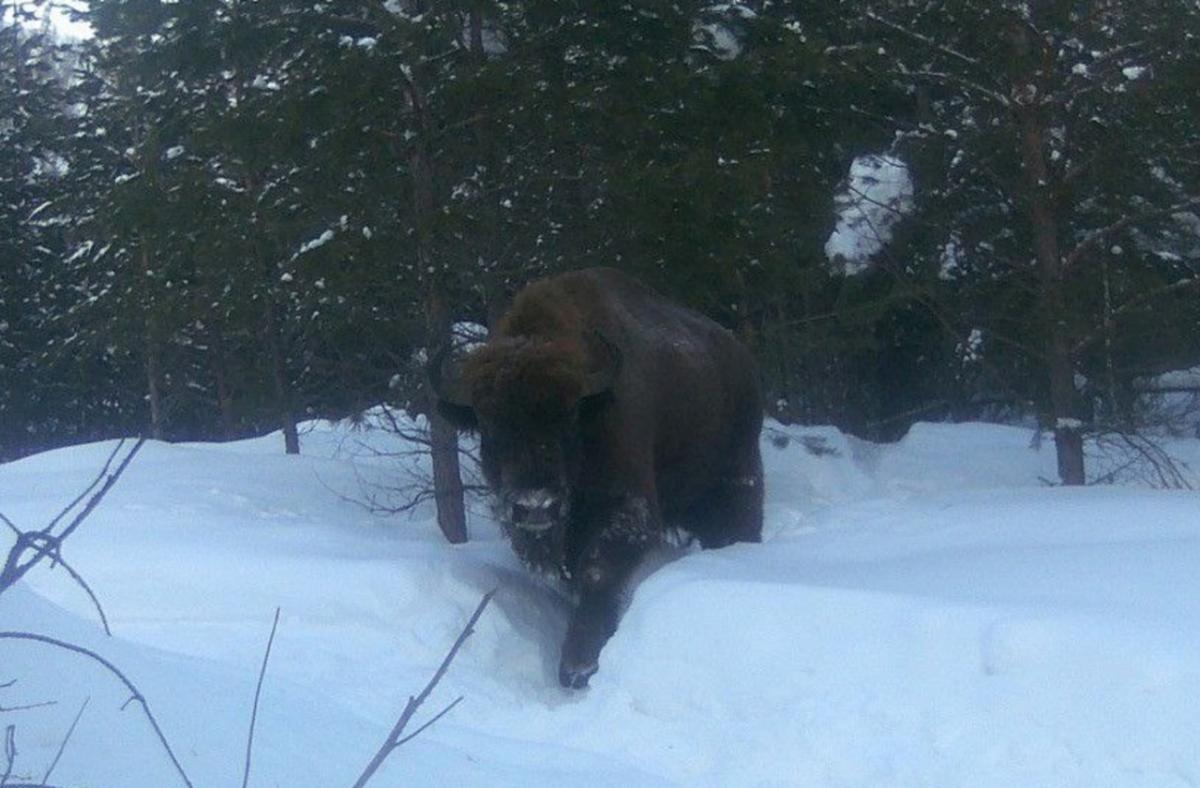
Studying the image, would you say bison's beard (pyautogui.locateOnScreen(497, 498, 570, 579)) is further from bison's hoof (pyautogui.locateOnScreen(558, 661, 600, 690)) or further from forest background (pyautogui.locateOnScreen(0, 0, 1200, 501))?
forest background (pyautogui.locateOnScreen(0, 0, 1200, 501))

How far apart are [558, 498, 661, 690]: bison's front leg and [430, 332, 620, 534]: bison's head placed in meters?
0.33

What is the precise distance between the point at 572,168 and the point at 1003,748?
268 inches

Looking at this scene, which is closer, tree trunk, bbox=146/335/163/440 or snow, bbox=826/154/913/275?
snow, bbox=826/154/913/275

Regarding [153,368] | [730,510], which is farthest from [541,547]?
[153,368]

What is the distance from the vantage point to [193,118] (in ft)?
39.1

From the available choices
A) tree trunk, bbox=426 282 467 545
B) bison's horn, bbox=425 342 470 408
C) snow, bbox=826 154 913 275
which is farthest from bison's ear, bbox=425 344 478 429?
snow, bbox=826 154 913 275

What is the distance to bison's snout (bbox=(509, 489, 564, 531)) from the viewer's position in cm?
695

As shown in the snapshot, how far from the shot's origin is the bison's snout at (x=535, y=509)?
6.95 m

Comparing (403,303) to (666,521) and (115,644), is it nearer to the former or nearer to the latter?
(666,521)

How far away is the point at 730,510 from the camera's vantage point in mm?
9711

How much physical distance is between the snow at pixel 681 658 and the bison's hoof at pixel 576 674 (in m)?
0.15

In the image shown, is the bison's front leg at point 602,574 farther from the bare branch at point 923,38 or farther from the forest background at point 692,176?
the bare branch at point 923,38

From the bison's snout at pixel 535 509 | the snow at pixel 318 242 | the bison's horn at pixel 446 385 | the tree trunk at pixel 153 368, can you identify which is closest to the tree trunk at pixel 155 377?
the tree trunk at pixel 153 368

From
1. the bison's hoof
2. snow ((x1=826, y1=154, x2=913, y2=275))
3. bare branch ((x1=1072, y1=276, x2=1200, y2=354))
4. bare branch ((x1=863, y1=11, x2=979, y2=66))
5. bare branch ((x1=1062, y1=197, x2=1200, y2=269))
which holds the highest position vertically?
bare branch ((x1=863, y1=11, x2=979, y2=66))
